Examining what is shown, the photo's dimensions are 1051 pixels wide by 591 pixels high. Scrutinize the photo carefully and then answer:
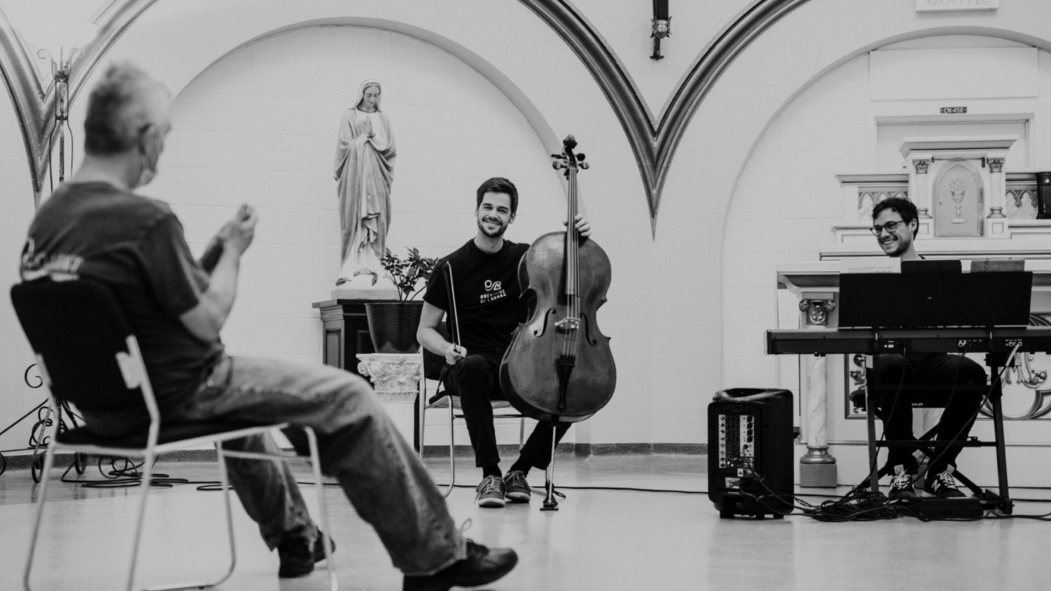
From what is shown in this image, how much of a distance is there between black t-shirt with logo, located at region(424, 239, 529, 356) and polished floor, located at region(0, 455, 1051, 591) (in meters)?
0.64

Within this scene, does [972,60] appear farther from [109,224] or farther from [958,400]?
[109,224]

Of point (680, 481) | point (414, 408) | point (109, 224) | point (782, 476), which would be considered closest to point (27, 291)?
point (109, 224)

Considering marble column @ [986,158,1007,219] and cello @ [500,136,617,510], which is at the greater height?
marble column @ [986,158,1007,219]

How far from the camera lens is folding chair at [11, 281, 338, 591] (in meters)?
1.93

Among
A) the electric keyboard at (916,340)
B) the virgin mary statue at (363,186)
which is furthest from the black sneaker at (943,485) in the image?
the virgin mary statue at (363,186)

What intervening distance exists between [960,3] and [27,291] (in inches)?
245

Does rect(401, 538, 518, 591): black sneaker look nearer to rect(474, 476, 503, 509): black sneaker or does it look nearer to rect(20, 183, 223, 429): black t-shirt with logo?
rect(20, 183, 223, 429): black t-shirt with logo

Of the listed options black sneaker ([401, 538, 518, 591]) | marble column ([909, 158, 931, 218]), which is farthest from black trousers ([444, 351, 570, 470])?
marble column ([909, 158, 931, 218])

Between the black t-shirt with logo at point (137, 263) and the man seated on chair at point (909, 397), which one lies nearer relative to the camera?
the black t-shirt with logo at point (137, 263)

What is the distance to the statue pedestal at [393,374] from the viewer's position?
5.82m

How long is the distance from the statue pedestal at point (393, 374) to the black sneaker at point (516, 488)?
1764 mm

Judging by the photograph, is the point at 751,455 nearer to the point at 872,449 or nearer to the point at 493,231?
the point at 872,449

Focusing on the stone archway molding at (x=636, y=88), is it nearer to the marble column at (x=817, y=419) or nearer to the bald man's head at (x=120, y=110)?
the marble column at (x=817, y=419)

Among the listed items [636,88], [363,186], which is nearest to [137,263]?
[363,186]
